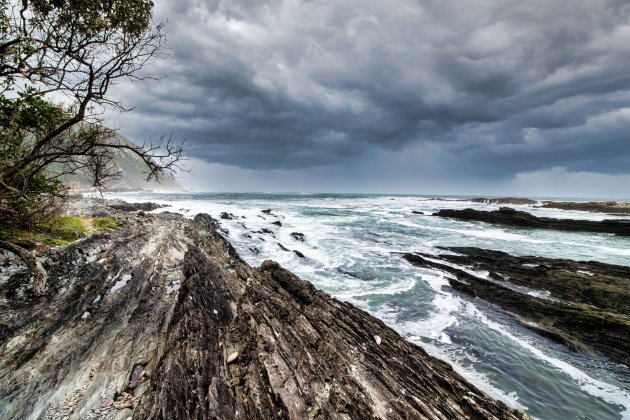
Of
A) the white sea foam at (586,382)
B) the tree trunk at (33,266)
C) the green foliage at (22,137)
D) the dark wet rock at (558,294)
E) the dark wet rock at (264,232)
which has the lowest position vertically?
the white sea foam at (586,382)

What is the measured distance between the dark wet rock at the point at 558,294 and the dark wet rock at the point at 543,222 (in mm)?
29967

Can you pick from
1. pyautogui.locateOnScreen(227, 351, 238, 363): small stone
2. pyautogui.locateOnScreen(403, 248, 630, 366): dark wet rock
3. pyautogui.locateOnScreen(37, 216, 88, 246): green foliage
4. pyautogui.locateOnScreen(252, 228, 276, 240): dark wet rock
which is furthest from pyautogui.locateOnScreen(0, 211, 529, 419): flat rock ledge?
pyautogui.locateOnScreen(252, 228, 276, 240): dark wet rock

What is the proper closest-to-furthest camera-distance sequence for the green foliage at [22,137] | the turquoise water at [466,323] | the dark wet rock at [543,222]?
1. the green foliage at [22,137]
2. the turquoise water at [466,323]
3. the dark wet rock at [543,222]

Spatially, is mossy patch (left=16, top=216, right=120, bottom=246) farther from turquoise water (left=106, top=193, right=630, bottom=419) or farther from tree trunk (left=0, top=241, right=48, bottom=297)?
turquoise water (left=106, top=193, right=630, bottom=419)

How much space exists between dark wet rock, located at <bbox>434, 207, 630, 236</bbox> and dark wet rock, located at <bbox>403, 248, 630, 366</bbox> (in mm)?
29967

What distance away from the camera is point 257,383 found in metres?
5.60

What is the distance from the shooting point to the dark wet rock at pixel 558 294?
37.7 ft

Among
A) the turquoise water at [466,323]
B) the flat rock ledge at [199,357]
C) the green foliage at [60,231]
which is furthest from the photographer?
the green foliage at [60,231]

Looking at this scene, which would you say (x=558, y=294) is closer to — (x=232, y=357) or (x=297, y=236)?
(x=232, y=357)

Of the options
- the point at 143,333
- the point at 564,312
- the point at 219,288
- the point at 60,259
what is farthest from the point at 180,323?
the point at 564,312

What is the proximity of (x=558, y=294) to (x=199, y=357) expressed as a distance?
63.0ft

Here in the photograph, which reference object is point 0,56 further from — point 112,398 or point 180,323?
point 112,398

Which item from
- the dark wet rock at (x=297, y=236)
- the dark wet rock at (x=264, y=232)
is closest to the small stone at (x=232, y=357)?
the dark wet rock at (x=297, y=236)

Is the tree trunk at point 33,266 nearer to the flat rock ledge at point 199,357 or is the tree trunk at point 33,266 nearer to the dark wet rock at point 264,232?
the flat rock ledge at point 199,357
